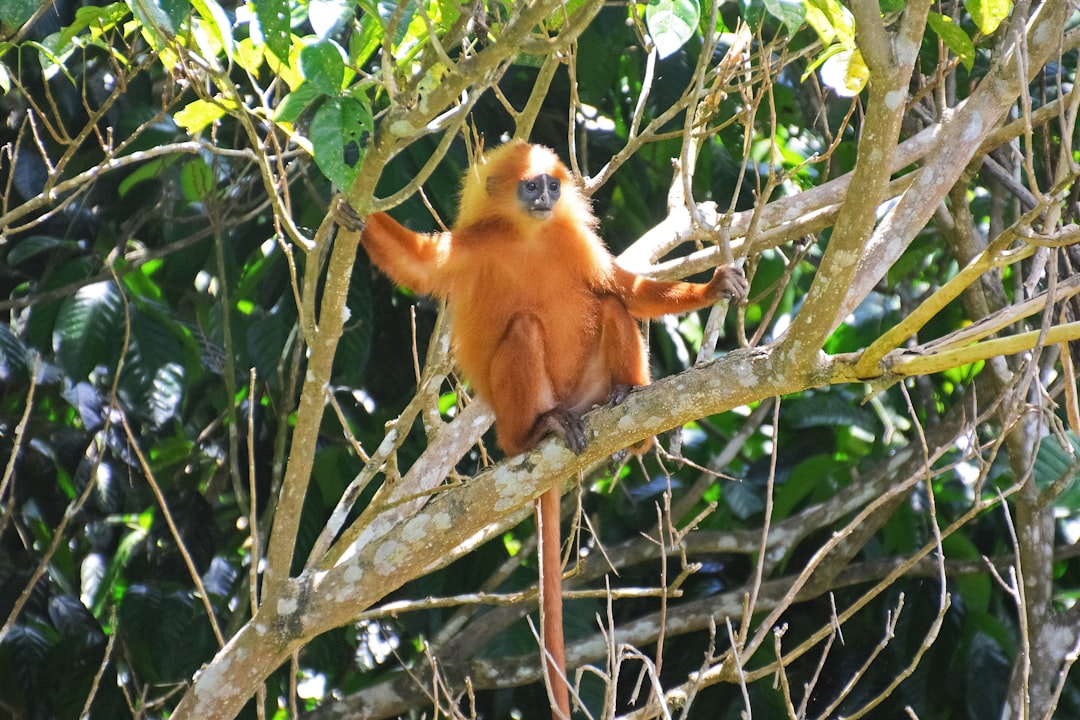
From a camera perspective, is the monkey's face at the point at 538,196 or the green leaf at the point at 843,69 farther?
the monkey's face at the point at 538,196

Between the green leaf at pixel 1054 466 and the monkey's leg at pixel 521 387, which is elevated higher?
the monkey's leg at pixel 521 387

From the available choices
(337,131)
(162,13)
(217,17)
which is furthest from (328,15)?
(162,13)

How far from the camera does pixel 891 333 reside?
2.74 m

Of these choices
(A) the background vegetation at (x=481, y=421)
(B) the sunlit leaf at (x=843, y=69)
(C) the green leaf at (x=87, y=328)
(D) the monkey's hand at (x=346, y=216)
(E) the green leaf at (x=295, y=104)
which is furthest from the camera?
(C) the green leaf at (x=87, y=328)

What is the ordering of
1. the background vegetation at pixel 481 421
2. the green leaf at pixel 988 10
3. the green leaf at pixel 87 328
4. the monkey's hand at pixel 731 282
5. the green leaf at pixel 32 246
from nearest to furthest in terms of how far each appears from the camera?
the green leaf at pixel 988 10 → the monkey's hand at pixel 731 282 → the background vegetation at pixel 481 421 → the green leaf at pixel 87 328 → the green leaf at pixel 32 246

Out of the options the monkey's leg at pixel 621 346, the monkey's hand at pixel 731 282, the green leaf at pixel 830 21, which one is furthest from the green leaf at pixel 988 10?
the monkey's leg at pixel 621 346

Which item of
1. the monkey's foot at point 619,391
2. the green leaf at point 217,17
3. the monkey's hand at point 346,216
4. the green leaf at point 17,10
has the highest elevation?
the green leaf at point 17,10

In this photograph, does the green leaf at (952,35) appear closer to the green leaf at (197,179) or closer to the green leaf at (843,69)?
the green leaf at (843,69)

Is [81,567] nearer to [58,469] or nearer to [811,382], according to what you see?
[58,469]

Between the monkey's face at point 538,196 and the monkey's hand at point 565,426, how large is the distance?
88cm

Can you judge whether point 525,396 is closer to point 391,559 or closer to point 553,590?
point 553,590

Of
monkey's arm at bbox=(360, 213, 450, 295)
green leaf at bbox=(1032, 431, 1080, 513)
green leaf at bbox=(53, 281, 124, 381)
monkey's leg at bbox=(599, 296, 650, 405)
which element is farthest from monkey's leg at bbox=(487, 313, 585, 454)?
green leaf at bbox=(1032, 431, 1080, 513)

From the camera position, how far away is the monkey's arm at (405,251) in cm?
414

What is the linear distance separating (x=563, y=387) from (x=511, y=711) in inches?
92.2
